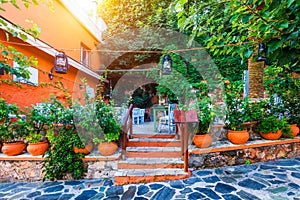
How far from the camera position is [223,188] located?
92.8 inches

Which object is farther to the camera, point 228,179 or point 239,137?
point 239,137

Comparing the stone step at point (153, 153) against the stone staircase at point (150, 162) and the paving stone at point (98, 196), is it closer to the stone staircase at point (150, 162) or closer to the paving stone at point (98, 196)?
the stone staircase at point (150, 162)

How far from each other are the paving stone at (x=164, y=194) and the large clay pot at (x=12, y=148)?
104 inches

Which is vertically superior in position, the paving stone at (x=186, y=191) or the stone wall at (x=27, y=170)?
the stone wall at (x=27, y=170)

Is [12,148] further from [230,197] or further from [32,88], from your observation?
[230,197]

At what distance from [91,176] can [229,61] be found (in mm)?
6249

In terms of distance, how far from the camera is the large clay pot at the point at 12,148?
9.17 feet

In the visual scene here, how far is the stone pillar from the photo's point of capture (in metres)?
4.25

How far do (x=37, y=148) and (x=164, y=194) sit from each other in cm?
Answer: 241

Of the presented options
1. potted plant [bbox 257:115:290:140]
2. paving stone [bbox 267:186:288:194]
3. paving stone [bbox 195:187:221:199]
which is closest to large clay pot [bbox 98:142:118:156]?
paving stone [bbox 195:187:221:199]

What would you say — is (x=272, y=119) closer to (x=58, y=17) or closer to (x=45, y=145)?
(x=45, y=145)

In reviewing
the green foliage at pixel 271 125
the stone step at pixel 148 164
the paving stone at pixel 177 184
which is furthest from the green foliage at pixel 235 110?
the paving stone at pixel 177 184

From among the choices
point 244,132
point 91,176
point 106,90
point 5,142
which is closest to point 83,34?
point 106,90

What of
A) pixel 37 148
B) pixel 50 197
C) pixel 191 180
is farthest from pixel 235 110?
pixel 37 148
